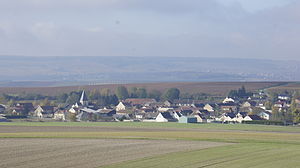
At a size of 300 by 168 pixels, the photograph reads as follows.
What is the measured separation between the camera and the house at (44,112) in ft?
370

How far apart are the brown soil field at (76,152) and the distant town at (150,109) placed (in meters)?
50.4

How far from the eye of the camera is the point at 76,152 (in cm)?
3466

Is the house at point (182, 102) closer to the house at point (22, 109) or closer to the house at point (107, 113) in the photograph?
the house at point (107, 113)

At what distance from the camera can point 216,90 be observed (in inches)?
7234

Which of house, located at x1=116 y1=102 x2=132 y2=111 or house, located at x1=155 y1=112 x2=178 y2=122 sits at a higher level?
house, located at x1=116 y1=102 x2=132 y2=111

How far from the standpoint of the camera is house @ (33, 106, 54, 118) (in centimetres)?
11271

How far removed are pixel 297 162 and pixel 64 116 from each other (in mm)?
78517

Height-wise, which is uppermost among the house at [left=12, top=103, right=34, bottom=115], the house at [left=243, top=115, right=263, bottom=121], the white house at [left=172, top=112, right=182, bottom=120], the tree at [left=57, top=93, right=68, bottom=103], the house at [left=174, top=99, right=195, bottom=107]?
the tree at [left=57, top=93, right=68, bottom=103]

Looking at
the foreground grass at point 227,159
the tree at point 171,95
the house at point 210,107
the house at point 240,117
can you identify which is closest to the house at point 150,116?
the house at point 240,117

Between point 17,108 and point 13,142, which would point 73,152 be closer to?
point 13,142

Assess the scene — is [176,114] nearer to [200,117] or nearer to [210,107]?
[200,117]

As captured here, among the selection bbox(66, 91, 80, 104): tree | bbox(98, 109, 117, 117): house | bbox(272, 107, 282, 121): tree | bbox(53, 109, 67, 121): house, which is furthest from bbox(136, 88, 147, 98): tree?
bbox(272, 107, 282, 121): tree

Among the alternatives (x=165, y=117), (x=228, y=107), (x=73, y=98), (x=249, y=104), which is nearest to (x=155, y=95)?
(x=73, y=98)

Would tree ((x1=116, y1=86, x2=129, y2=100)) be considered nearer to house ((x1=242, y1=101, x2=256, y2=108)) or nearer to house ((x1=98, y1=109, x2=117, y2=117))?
house ((x1=242, y1=101, x2=256, y2=108))
